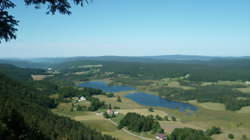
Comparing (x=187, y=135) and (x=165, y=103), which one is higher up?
(x=187, y=135)

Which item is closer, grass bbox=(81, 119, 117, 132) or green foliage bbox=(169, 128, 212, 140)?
green foliage bbox=(169, 128, 212, 140)

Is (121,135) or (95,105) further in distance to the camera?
(95,105)

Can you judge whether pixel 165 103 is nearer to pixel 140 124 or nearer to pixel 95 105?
pixel 95 105

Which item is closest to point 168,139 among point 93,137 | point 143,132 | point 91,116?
point 143,132

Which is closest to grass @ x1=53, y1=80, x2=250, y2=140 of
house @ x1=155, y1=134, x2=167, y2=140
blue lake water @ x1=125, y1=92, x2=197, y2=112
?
house @ x1=155, y1=134, x2=167, y2=140

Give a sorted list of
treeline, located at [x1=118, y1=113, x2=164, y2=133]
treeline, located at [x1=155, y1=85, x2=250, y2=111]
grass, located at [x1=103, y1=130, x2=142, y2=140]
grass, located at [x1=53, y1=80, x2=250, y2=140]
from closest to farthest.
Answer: grass, located at [x1=103, y1=130, x2=142, y2=140] → grass, located at [x1=53, y1=80, x2=250, y2=140] → treeline, located at [x1=118, y1=113, x2=164, y2=133] → treeline, located at [x1=155, y1=85, x2=250, y2=111]

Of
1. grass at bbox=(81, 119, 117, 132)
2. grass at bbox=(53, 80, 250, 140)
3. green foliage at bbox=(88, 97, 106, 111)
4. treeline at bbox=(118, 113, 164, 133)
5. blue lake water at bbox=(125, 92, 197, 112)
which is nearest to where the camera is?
grass at bbox=(53, 80, 250, 140)

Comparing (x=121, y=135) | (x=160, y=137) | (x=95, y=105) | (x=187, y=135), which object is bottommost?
(x=95, y=105)

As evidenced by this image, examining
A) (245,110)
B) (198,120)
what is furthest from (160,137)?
(245,110)

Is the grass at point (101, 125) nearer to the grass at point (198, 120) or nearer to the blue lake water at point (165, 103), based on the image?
the grass at point (198, 120)

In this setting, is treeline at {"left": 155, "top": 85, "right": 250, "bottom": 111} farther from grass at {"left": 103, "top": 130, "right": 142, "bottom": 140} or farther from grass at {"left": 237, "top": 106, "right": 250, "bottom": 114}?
grass at {"left": 103, "top": 130, "right": 142, "bottom": 140}

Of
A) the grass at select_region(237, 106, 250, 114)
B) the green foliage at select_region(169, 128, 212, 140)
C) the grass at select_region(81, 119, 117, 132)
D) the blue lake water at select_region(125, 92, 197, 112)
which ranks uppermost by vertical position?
the green foliage at select_region(169, 128, 212, 140)

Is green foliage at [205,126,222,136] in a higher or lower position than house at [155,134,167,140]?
lower
